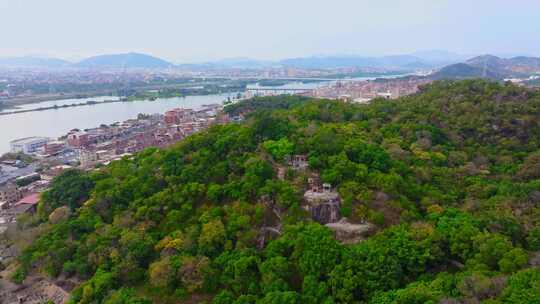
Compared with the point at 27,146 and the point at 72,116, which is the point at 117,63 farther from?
the point at 27,146

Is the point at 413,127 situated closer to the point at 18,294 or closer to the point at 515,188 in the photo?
the point at 515,188

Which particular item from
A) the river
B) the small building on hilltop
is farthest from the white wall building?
the small building on hilltop

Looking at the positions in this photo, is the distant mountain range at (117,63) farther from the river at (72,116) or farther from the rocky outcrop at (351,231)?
the rocky outcrop at (351,231)

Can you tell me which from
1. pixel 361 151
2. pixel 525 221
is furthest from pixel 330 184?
pixel 525 221

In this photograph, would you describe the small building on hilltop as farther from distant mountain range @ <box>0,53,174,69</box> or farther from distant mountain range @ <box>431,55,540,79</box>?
distant mountain range @ <box>0,53,174,69</box>

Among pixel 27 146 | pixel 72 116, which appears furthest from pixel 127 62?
pixel 27 146

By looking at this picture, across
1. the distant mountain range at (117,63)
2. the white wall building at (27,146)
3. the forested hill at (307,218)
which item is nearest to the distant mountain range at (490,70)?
the forested hill at (307,218)
